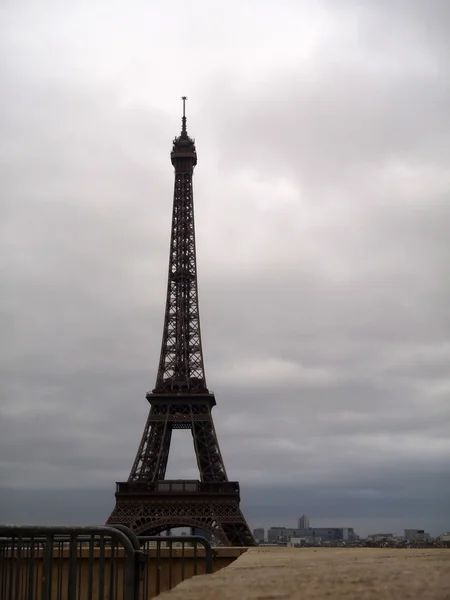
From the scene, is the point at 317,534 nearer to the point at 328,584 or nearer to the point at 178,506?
the point at 178,506

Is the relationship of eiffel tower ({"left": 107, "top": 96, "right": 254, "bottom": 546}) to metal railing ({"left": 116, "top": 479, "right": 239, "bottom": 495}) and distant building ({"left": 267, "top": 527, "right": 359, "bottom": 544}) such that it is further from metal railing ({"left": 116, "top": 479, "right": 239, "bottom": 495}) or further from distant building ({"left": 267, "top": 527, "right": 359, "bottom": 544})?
distant building ({"left": 267, "top": 527, "right": 359, "bottom": 544})

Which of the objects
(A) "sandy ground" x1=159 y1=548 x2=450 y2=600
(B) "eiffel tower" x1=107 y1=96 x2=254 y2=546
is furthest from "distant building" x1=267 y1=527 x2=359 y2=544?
(A) "sandy ground" x1=159 y1=548 x2=450 y2=600

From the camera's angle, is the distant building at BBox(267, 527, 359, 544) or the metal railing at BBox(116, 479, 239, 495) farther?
the distant building at BBox(267, 527, 359, 544)

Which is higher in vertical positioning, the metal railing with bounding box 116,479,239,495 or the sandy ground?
the metal railing with bounding box 116,479,239,495

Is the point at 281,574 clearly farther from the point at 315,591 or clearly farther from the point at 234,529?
the point at 234,529

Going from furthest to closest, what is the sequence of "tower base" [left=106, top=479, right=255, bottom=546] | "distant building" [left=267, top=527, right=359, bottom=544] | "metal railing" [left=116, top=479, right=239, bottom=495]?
1. "distant building" [left=267, top=527, right=359, bottom=544]
2. "metal railing" [left=116, top=479, right=239, bottom=495]
3. "tower base" [left=106, top=479, right=255, bottom=546]

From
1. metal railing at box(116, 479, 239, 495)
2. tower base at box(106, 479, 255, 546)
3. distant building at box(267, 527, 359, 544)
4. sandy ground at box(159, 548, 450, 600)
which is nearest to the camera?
sandy ground at box(159, 548, 450, 600)

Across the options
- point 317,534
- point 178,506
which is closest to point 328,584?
point 178,506

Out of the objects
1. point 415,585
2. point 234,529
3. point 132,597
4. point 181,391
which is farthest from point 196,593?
point 181,391
